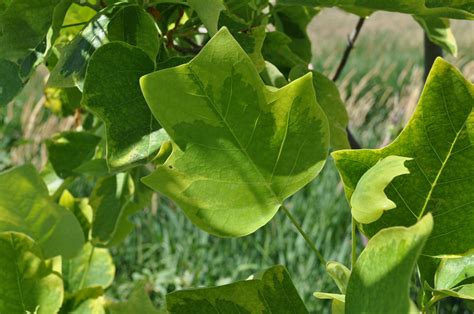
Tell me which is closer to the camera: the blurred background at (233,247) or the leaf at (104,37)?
the leaf at (104,37)

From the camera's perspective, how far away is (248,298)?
491 mm

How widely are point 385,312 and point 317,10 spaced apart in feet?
2.13

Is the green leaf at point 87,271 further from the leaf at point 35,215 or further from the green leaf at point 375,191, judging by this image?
the green leaf at point 375,191

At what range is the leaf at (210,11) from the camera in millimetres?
553

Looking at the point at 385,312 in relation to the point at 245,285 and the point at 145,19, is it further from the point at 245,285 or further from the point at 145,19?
the point at 145,19

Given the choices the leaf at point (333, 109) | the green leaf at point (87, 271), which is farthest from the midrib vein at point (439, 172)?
the green leaf at point (87, 271)

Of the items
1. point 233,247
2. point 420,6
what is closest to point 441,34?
point 420,6

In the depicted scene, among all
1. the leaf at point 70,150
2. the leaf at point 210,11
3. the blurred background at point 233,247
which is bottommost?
the blurred background at point 233,247

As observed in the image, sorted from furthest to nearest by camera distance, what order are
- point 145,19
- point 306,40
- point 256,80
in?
point 306,40
point 145,19
point 256,80

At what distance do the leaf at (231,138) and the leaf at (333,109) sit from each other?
28cm

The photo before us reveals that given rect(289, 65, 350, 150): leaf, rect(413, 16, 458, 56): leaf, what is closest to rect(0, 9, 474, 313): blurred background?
rect(413, 16, 458, 56): leaf

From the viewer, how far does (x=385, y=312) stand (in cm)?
37

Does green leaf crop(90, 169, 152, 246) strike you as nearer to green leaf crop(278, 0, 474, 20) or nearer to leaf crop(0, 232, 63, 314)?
leaf crop(0, 232, 63, 314)

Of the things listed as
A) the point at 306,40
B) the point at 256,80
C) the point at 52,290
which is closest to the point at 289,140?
the point at 256,80
